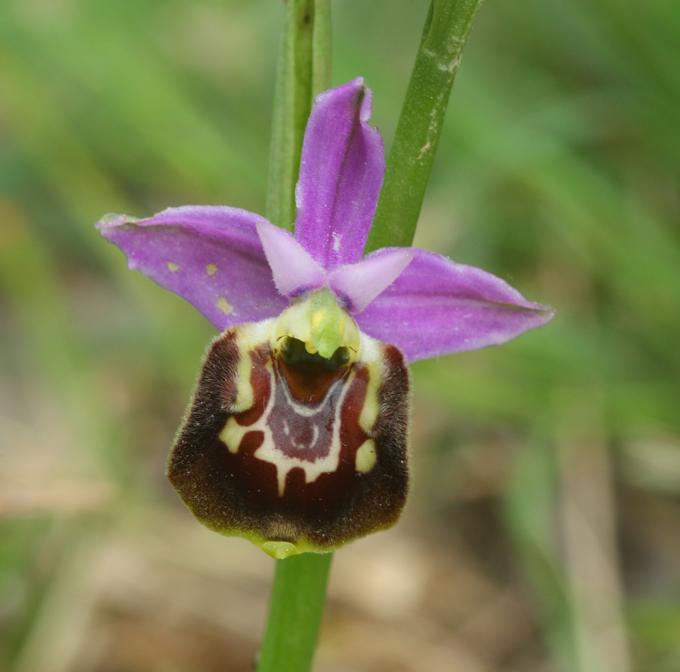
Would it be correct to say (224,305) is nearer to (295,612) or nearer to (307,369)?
(307,369)

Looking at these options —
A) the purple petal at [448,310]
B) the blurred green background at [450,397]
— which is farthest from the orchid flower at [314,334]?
the blurred green background at [450,397]

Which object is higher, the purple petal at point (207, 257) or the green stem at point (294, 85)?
the green stem at point (294, 85)

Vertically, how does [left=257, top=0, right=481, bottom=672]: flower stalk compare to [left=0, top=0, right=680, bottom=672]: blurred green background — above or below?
below

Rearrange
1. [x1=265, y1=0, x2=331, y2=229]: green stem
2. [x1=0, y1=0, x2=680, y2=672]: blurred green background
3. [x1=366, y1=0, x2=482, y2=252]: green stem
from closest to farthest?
[x1=366, y1=0, x2=482, y2=252]: green stem → [x1=265, y1=0, x2=331, y2=229]: green stem → [x1=0, y1=0, x2=680, y2=672]: blurred green background

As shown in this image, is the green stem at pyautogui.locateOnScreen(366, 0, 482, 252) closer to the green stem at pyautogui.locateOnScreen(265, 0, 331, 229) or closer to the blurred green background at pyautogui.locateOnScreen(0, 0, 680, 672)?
the green stem at pyautogui.locateOnScreen(265, 0, 331, 229)

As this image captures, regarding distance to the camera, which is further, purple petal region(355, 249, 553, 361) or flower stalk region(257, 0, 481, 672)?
purple petal region(355, 249, 553, 361)

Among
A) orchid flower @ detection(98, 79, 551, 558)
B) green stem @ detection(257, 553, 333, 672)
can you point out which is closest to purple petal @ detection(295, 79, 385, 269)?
orchid flower @ detection(98, 79, 551, 558)

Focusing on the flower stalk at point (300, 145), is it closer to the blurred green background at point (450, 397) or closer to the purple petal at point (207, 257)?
the purple petal at point (207, 257)
